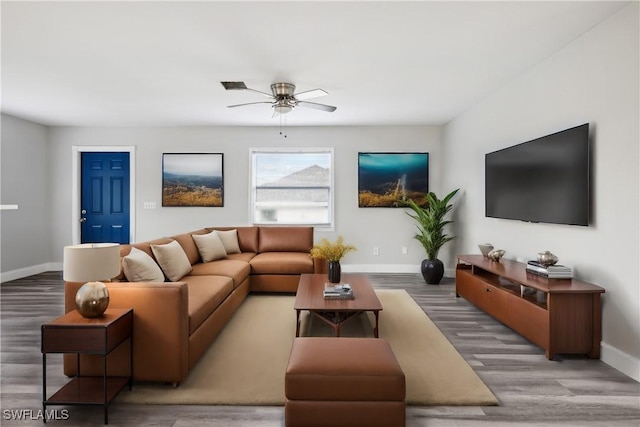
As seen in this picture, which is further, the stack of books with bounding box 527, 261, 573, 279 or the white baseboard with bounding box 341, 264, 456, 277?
the white baseboard with bounding box 341, 264, 456, 277

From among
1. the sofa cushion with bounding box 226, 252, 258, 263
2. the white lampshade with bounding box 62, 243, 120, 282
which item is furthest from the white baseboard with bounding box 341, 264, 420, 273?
the white lampshade with bounding box 62, 243, 120, 282

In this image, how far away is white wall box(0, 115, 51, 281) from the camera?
17.2 ft

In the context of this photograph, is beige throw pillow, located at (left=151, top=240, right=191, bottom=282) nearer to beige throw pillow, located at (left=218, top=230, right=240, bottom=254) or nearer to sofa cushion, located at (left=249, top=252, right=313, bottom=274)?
sofa cushion, located at (left=249, top=252, right=313, bottom=274)

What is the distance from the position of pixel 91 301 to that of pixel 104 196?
16.0 feet

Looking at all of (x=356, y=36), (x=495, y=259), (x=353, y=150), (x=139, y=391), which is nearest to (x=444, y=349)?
(x=495, y=259)

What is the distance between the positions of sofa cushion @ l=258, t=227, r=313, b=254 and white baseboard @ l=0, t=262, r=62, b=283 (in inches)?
148

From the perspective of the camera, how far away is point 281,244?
5.26 meters

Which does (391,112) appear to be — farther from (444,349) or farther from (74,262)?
(74,262)

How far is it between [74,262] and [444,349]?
2649mm

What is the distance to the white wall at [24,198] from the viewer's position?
206 inches

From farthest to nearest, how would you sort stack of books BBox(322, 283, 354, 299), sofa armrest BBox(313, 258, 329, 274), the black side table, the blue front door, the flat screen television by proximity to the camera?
the blue front door, sofa armrest BBox(313, 258, 329, 274), stack of books BBox(322, 283, 354, 299), the flat screen television, the black side table

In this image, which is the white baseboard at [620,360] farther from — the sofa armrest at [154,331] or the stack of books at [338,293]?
the sofa armrest at [154,331]

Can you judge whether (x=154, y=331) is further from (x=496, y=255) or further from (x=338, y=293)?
(x=496, y=255)

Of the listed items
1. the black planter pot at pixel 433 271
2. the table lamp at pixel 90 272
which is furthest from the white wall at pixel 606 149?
the table lamp at pixel 90 272
